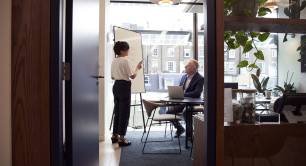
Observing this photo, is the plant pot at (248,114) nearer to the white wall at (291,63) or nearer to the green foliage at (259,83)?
the green foliage at (259,83)

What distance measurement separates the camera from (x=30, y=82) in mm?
1690

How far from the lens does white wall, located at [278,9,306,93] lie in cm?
204

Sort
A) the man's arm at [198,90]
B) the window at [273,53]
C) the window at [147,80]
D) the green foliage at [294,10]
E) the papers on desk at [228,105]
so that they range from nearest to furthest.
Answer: the papers on desk at [228,105], the green foliage at [294,10], the window at [273,53], the man's arm at [198,90], the window at [147,80]

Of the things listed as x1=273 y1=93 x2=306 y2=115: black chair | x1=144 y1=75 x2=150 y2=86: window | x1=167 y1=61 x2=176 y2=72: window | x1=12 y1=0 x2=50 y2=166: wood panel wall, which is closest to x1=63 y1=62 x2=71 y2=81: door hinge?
x1=12 y1=0 x2=50 y2=166: wood panel wall

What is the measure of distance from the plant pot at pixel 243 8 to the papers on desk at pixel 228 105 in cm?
47

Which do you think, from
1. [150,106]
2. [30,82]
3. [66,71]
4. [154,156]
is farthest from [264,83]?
[150,106]

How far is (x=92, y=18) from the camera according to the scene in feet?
8.86

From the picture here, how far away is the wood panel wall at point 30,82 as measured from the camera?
1.67m

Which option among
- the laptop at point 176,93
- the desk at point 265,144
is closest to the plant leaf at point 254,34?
the desk at point 265,144

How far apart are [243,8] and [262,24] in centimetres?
16

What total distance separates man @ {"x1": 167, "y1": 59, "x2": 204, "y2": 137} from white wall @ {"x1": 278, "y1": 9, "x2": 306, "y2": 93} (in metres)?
2.64

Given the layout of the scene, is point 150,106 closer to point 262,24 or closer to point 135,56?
point 135,56

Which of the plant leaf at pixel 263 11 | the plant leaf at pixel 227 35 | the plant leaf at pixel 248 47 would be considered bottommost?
the plant leaf at pixel 248 47

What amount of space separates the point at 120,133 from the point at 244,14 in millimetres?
3354
